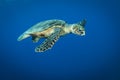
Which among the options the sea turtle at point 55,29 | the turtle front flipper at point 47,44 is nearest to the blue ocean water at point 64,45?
the sea turtle at point 55,29

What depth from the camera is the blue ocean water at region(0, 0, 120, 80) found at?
941cm

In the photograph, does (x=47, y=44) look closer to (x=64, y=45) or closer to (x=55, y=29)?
(x=55, y=29)

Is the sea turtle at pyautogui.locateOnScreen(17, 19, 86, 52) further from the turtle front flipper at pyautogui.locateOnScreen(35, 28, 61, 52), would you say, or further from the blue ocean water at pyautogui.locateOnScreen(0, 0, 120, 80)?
the blue ocean water at pyautogui.locateOnScreen(0, 0, 120, 80)

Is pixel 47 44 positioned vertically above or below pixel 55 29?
below

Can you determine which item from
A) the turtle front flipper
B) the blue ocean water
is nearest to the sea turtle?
the turtle front flipper

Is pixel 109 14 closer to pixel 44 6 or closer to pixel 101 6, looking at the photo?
pixel 101 6

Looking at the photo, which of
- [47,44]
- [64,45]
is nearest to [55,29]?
[47,44]

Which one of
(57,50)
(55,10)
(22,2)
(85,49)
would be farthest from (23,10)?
(85,49)

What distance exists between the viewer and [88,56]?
32.9 feet

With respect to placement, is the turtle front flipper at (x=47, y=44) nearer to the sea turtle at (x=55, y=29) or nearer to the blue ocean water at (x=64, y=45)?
the sea turtle at (x=55, y=29)

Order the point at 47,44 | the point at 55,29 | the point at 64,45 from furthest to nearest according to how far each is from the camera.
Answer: the point at 64,45
the point at 55,29
the point at 47,44

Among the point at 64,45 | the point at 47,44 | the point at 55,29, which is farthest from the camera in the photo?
the point at 64,45

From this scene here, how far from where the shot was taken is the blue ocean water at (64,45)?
370 inches

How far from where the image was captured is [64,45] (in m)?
10.0
